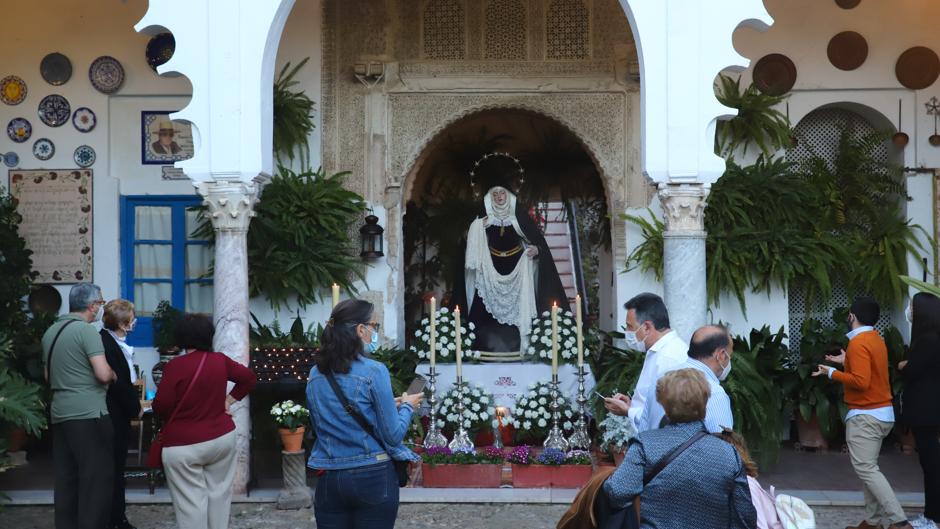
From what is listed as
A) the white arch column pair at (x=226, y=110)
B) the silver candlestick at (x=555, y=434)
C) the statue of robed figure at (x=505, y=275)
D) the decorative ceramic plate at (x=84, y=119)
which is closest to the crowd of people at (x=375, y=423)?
the white arch column pair at (x=226, y=110)

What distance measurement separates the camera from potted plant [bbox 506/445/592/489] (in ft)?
27.0

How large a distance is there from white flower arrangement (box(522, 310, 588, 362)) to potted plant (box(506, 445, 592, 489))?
6.32 feet

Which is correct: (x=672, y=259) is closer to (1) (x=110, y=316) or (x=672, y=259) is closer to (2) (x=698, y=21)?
(2) (x=698, y=21)

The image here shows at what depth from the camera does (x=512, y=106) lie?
10.8 m

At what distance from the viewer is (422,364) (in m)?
10.1

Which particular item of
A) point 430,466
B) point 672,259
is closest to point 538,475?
point 430,466

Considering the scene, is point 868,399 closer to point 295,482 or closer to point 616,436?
point 616,436

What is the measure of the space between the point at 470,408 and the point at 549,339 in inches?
51.2

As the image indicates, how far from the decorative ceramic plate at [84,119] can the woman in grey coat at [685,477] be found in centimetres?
833

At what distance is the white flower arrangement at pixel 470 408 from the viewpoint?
901cm

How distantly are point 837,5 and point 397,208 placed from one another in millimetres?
4733

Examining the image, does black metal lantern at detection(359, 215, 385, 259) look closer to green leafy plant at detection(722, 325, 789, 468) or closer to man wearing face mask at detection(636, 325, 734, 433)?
green leafy plant at detection(722, 325, 789, 468)

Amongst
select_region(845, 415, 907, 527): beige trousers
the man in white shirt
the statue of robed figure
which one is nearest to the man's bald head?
the man in white shirt

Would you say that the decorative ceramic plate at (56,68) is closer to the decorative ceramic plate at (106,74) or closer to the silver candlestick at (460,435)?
the decorative ceramic plate at (106,74)
